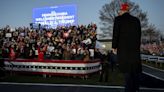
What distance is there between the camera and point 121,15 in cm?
739

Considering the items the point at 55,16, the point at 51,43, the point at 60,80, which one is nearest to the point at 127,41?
the point at 60,80

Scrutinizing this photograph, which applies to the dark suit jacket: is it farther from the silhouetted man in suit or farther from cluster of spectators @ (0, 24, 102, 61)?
cluster of spectators @ (0, 24, 102, 61)

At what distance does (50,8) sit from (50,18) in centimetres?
92

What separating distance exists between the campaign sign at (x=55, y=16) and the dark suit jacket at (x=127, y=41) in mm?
21088

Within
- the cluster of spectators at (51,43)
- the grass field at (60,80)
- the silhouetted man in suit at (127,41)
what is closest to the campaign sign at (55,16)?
the cluster of spectators at (51,43)

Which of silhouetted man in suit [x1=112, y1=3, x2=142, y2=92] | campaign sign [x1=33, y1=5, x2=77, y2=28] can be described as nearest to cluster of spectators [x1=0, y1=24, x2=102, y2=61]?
campaign sign [x1=33, y1=5, x2=77, y2=28]

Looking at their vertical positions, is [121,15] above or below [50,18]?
below

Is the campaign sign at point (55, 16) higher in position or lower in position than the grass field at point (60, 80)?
higher

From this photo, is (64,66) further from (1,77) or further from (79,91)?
(79,91)

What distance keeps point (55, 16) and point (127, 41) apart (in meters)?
22.7

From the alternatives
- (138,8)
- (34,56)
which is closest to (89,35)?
(34,56)

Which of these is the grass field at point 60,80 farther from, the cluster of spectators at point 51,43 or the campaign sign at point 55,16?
the campaign sign at point 55,16

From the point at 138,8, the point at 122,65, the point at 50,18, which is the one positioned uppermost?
the point at 138,8

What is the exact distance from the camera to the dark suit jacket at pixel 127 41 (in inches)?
287
